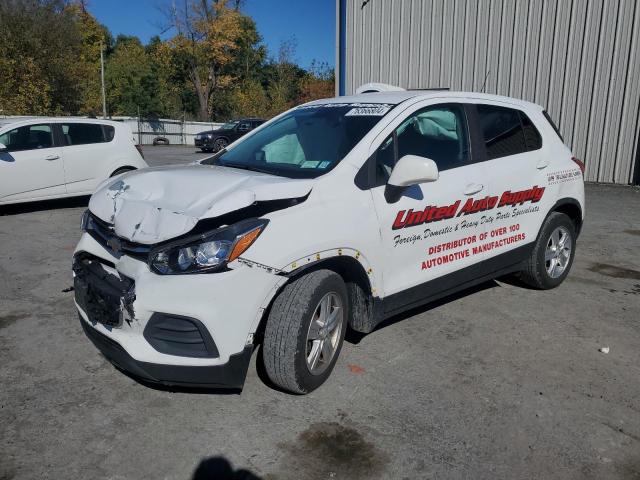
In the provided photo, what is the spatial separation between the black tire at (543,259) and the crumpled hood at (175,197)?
269cm

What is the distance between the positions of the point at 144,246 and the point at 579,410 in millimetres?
2557

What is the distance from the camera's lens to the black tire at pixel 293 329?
9.03 feet

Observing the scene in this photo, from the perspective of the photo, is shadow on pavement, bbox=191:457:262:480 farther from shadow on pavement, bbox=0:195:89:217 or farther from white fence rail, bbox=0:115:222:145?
white fence rail, bbox=0:115:222:145

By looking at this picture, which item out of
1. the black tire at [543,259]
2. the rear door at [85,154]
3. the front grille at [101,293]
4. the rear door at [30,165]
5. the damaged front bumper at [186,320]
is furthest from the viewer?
the rear door at [85,154]

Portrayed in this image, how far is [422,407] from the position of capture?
2957mm

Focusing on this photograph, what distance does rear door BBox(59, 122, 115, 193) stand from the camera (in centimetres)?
884

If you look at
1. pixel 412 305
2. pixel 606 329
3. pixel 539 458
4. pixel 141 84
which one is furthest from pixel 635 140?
pixel 141 84

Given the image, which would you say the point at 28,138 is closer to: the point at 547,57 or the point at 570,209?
the point at 570,209

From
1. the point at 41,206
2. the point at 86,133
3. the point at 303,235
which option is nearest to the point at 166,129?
the point at 41,206

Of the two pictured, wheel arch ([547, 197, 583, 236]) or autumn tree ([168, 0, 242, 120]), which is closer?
wheel arch ([547, 197, 583, 236])

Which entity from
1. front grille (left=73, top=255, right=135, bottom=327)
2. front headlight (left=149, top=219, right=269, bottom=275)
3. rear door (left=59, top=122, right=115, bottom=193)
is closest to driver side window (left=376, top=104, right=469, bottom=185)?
front headlight (left=149, top=219, right=269, bottom=275)

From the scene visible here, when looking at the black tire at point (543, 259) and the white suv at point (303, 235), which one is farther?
the black tire at point (543, 259)

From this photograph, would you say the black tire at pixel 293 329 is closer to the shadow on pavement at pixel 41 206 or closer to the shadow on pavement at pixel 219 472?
the shadow on pavement at pixel 219 472

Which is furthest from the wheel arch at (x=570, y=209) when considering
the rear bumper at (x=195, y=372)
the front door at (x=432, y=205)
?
the rear bumper at (x=195, y=372)
